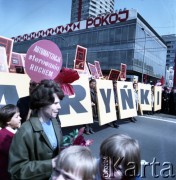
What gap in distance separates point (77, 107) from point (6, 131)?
325 cm

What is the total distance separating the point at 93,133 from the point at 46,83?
457 centimetres

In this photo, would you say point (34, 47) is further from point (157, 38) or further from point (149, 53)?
point (157, 38)

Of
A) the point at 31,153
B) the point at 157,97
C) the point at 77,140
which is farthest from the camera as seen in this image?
the point at 157,97

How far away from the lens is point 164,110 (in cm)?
1363

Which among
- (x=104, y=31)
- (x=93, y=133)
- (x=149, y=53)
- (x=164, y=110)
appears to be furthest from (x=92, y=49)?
(x=93, y=133)

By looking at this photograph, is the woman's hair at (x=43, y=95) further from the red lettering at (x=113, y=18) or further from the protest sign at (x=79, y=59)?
the red lettering at (x=113, y=18)

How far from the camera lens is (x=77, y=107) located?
17.7 ft

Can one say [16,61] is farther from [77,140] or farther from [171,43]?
[171,43]

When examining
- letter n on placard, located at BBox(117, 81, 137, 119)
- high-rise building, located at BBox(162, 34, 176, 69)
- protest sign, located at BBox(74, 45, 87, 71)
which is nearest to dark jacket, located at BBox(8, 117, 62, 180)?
letter n on placard, located at BBox(117, 81, 137, 119)

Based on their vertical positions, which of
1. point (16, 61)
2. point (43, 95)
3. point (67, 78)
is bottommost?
point (43, 95)

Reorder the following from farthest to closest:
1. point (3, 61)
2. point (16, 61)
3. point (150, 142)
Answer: point (16, 61) → point (150, 142) → point (3, 61)

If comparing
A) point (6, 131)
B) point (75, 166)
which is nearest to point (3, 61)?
point (6, 131)

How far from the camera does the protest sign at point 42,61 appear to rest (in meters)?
2.83

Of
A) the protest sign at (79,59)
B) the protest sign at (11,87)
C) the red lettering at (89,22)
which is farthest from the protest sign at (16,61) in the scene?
the red lettering at (89,22)
